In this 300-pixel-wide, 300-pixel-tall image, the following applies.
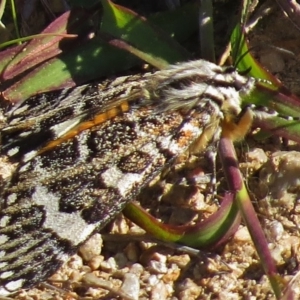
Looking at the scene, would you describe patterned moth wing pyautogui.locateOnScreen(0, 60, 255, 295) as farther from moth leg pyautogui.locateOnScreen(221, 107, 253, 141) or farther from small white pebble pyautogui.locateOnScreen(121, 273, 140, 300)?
small white pebble pyautogui.locateOnScreen(121, 273, 140, 300)

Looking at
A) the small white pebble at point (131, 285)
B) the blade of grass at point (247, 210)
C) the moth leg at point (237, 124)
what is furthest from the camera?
the moth leg at point (237, 124)

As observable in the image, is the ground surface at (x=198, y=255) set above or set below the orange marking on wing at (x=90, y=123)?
below

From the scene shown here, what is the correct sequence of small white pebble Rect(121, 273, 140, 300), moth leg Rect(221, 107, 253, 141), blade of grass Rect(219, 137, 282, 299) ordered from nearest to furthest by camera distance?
blade of grass Rect(219, 137, 282, 299)
small white pebble Rect(121, 273, 140, 300)
moth leg Rect(221, 107, 253, 141)

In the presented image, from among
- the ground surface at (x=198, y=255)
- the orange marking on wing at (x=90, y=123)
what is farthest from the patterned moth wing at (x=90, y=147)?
the ground surface at (x=198, y=255)

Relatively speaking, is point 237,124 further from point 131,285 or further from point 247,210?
point 131,285

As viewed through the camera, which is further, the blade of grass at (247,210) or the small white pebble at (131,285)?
the small white pebble at (131,285)

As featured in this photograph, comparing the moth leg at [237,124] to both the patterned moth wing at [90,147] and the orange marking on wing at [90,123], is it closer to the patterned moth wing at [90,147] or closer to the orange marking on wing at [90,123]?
the patterned moth wing at [90,147]

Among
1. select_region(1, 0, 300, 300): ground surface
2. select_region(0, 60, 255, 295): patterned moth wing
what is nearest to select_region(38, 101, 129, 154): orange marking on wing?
select_region(0, 60, 255, 295): patterned moth wing

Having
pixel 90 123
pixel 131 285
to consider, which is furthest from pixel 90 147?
pixel 131 285
